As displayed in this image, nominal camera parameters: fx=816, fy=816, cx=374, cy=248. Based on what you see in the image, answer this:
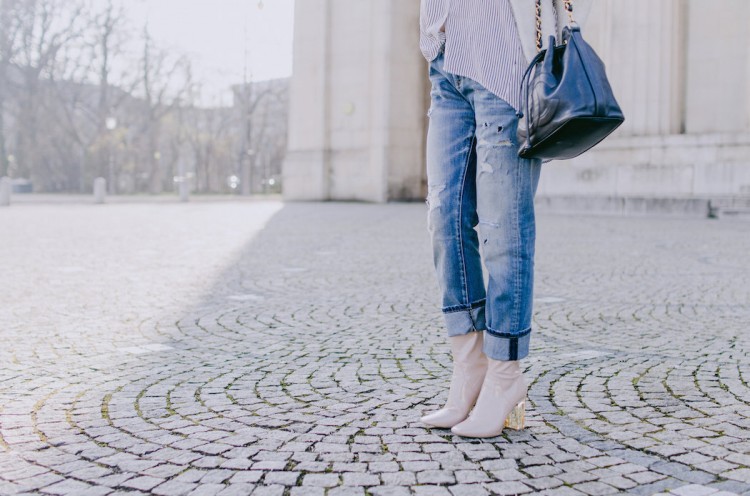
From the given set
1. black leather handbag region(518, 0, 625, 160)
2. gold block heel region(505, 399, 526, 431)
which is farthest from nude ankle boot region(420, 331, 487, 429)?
black leather handbag region(518, 0, 625, 160)

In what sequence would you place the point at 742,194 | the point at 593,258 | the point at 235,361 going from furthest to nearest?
the point at 742,194
the point at 593,258
the point at 235,361

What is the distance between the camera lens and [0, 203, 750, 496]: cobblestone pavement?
2.02 meters

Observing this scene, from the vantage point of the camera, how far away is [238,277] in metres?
6.25

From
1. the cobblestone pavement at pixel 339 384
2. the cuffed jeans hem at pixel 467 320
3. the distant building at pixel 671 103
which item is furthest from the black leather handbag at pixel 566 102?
the distant building at pixel 671 103

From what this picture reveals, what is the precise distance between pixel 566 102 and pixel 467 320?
71 cm

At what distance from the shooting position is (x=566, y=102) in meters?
2.09

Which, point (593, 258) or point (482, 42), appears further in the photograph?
point (593, 258)

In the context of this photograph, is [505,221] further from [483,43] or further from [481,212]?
[483,43]

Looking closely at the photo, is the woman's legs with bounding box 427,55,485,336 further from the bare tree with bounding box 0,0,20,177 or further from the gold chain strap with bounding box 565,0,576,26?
the bare tree with bounding box 0,0,20,177

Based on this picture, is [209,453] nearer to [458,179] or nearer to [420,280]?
[458,179]

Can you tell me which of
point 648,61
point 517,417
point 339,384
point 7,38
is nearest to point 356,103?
point 648,61

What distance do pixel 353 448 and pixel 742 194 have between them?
14.0 metres

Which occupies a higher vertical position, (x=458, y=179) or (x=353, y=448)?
(x=458, y=179)

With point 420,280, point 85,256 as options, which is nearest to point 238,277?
point 420,280
